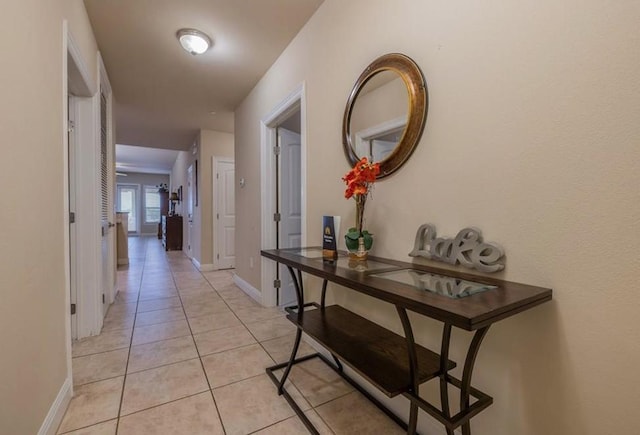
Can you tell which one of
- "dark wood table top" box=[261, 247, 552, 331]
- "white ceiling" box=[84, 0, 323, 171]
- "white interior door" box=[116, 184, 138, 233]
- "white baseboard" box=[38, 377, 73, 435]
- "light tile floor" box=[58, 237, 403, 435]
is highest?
"white ceiling" box=[84, 0, 323, 171]

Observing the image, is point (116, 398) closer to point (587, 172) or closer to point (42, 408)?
point (42, 408)

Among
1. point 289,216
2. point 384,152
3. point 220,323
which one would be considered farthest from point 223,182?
point 384,152

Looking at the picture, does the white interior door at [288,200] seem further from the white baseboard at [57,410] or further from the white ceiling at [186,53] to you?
the white baseboard at [57,410]

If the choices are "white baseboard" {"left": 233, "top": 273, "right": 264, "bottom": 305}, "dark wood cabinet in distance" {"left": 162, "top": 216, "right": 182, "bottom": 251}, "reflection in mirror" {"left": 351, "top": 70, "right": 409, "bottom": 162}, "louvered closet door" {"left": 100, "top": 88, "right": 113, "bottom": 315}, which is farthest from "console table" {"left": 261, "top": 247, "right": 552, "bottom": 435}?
"dark wood cabinet in distance" {"left": 162, "top": 216, "right": 182, "bottom": 251}

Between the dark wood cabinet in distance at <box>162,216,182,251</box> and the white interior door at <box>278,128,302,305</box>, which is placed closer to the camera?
the white interior door at <box>278,128,302,305</box>

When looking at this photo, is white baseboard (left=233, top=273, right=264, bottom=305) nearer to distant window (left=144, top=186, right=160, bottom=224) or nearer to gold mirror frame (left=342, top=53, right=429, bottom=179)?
gold mirror frame (left=342, top=53, right=429, bottom=179)

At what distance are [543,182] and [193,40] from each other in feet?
8.70

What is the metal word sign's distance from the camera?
1057 millimetres

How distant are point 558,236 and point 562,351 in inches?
14.3

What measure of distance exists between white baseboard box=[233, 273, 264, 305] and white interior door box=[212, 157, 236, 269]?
4.33ft

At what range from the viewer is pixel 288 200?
326 centimetres

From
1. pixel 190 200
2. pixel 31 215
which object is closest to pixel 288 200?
pixel 31 215

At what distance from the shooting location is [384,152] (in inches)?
61.6

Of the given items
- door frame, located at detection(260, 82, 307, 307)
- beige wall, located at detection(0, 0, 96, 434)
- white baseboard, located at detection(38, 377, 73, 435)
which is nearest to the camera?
beige wall, located at detection(0, 0, 96, 434)
